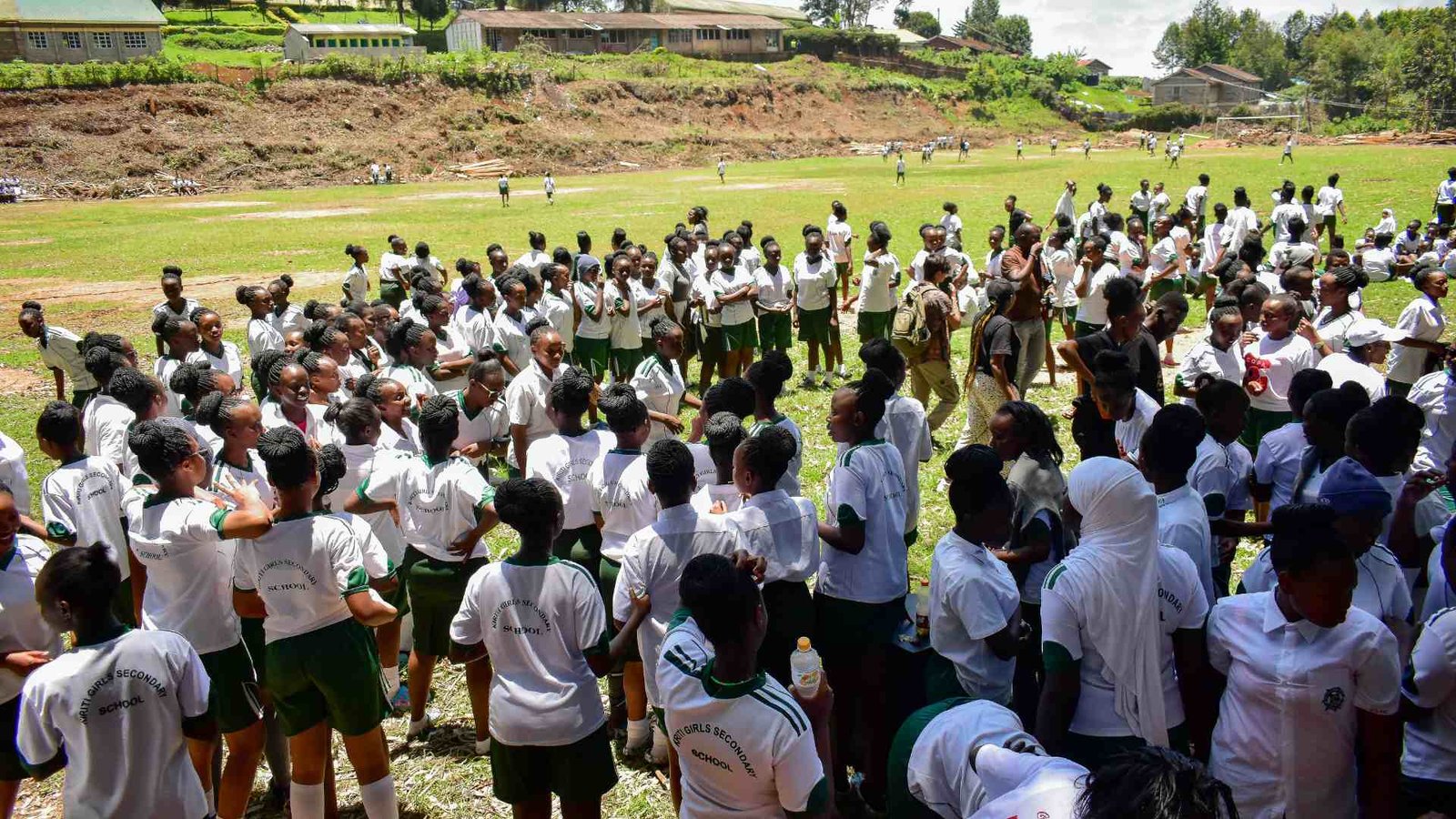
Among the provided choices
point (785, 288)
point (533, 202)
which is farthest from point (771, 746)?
point (533, 202)

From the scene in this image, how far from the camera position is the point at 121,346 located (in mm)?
8203


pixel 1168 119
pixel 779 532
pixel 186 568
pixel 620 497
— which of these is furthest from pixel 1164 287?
pixel 1168 119

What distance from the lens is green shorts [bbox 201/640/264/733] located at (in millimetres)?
4863

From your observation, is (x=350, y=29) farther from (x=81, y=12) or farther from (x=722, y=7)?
(x=722, y=7)

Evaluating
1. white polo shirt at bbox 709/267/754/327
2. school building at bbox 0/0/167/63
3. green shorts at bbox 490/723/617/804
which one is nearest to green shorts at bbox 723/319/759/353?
white polo shirt at bbox 709/267/754/327

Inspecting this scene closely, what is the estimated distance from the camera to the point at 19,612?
14.4 ft

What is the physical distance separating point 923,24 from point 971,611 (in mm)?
160524

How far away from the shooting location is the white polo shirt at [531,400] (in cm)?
758

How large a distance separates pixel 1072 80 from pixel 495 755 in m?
115

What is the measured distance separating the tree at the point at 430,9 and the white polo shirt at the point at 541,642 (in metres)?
109

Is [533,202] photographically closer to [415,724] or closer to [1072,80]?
[415,724]

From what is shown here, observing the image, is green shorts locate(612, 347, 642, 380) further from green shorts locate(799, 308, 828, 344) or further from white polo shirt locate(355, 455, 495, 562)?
white polo shirt locate(355, 455, 495, 562)

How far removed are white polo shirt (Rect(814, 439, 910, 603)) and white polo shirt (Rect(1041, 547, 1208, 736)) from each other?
138 centimetres

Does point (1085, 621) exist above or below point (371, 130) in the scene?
below
